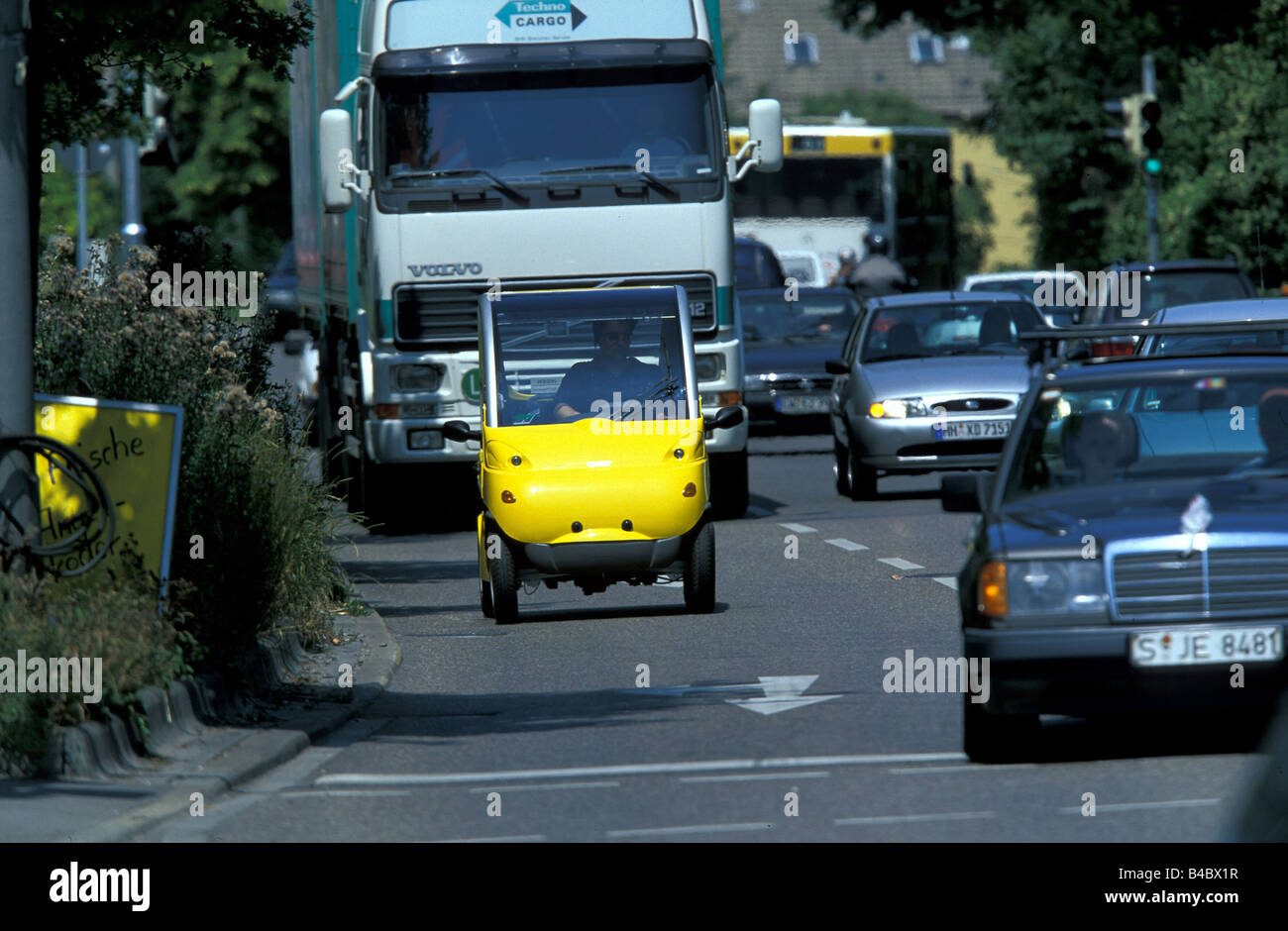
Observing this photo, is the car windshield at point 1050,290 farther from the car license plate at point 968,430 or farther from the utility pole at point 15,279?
the utility pole at point 15,279

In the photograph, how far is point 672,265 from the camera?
65.0ft

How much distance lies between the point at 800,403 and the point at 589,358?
15.5 metres

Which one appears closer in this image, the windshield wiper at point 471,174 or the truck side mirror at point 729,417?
the truck side mirror at point 729,417

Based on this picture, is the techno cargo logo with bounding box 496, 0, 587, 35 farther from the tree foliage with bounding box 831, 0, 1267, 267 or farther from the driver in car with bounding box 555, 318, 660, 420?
the tree foliage with bounding box 831, 0, 1267, 267

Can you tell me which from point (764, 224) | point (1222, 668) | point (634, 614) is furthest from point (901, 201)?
point (1222, 668)

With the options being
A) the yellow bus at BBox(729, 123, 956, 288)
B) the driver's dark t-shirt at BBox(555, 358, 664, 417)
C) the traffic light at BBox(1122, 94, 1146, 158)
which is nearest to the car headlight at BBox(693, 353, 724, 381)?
the driver's dark t-shirt at BBox(555, 358, 664, 417)

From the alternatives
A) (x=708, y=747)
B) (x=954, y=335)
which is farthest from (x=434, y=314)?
(x=708, y=747)

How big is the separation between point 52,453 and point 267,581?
5.75ft

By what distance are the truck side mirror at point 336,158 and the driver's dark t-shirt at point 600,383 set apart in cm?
441

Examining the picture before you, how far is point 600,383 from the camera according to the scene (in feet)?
49.8

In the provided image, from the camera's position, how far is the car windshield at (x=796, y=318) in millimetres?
31750

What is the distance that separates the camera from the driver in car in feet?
49.4

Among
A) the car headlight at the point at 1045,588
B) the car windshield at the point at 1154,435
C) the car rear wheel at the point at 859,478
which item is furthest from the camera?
the car rear wheel at the point at 859,478

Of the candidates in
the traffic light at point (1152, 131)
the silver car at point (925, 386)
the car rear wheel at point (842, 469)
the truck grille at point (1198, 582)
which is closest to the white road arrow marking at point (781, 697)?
the truck grille at point (1198, 582)
